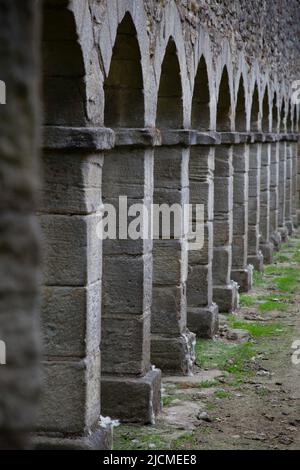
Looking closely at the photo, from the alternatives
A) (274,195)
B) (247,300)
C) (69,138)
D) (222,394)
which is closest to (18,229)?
(69,138)

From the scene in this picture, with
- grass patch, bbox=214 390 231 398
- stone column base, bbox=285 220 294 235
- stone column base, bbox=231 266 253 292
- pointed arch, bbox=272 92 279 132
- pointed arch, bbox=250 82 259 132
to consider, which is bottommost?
grass patch, bbox=214 390 231 398

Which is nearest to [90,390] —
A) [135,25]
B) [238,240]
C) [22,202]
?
[135,25]

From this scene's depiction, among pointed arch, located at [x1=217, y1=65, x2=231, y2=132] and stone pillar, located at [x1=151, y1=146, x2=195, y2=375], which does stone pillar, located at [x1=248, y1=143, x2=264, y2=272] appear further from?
stone pillar, located at [x1=151, y1=146, x2=195, y2=375]

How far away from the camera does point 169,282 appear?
8883mm

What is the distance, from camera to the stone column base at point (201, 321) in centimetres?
A: 1057

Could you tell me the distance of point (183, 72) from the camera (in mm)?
9250

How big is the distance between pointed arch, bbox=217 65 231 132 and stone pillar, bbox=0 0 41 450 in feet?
35.0

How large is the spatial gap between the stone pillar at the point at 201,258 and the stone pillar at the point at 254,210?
520 cm

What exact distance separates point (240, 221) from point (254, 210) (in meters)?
2.05

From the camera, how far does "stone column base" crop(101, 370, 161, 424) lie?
733 cm

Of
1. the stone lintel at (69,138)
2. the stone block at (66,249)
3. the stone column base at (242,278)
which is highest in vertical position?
the stone lintel at (69,138)

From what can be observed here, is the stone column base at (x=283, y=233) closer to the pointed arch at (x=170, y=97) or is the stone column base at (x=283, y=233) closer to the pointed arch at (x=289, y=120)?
the pointed arch at (x=289, y=120)

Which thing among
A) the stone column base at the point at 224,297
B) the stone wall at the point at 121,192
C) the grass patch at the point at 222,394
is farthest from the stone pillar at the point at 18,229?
the stone column base at the point at 224,297

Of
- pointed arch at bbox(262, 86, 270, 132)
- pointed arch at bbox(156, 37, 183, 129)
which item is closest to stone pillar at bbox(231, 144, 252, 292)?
pointed arch at bbox(262, 86, 270, 132)
